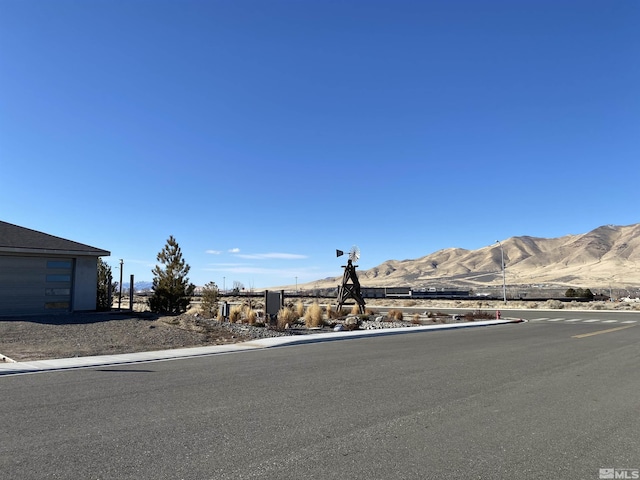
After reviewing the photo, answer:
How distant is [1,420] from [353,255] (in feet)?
89.3

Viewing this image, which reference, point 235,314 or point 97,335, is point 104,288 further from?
point 97,335

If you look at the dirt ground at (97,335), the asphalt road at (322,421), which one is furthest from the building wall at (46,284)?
the asphalt road at (322,421)

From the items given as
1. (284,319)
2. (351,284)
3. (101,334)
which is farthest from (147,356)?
(351,284)

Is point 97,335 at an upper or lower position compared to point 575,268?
lower

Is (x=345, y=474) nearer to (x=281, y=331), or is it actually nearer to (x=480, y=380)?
(x=480, y=380)

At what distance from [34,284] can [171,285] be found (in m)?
7.20

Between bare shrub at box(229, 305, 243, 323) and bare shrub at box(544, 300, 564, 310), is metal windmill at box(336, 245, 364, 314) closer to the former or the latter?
bare shrub at box(229, 305, 243, 323)

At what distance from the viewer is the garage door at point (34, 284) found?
73.9 feet

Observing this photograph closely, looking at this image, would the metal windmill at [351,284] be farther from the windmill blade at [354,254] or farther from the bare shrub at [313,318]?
the bare shrub at [313,318]

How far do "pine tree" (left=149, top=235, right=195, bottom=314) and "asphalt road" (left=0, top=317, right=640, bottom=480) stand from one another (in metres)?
17.2

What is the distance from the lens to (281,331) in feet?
67.4

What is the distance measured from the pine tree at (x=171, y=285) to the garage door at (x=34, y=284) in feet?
16.0

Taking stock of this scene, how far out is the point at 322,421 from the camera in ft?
21.2

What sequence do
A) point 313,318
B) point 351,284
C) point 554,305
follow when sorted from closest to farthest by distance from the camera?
point 313,318 < point 351,284 < point 554,305
